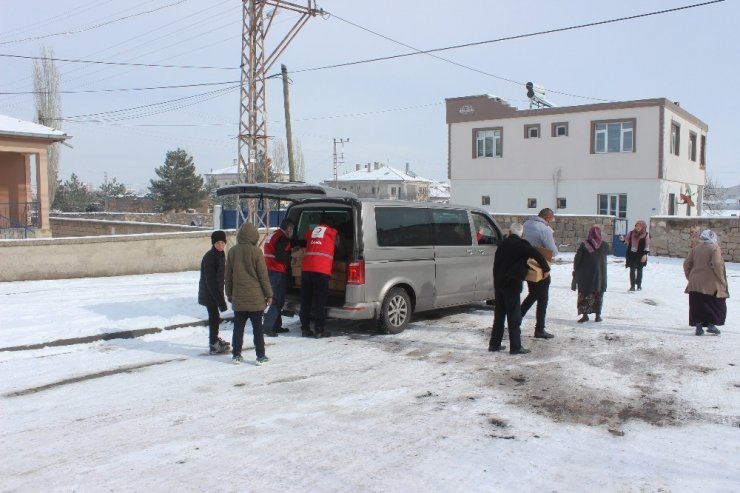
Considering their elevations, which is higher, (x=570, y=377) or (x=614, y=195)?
(x=614, y=195)

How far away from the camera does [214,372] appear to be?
6852 mm

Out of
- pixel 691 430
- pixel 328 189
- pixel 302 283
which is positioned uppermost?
pixel 328 189

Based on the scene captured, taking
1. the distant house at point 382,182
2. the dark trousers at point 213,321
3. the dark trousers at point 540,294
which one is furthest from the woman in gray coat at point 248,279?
the distant house at point 382,182

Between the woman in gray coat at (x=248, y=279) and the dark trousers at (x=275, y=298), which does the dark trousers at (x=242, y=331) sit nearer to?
the woman in gray coat at (x=248, y=279)

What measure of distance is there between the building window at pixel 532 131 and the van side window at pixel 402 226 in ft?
83.9

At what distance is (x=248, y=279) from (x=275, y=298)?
1701mm

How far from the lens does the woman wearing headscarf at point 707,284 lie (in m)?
8.43

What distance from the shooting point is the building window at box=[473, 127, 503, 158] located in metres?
34.2

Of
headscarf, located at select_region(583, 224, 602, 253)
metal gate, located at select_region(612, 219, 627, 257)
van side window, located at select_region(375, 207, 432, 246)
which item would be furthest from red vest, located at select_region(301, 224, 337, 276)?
metal gate, located at select_region(612, 219, 627, 257)

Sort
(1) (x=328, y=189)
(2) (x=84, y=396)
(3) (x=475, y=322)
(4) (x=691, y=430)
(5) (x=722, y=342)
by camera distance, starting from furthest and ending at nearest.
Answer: (3) (x=475, y=322) < (1) (x=328, y=189) < (5) (x=722, y=342) < (2) (x=84, y=396) < (4) (x=691, y=430)

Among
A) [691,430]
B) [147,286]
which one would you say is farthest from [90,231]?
[691,430]

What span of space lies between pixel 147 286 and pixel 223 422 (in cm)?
787

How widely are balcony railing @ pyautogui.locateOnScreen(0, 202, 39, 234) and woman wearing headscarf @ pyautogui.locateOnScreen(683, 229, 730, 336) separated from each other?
19.5 metres

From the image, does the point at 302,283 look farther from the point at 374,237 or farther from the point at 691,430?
the point at 691,430
